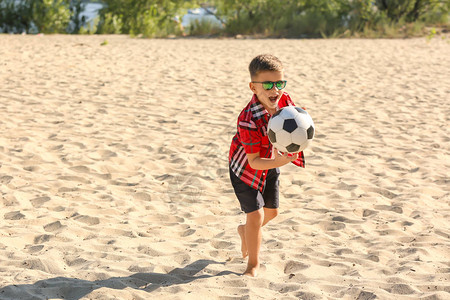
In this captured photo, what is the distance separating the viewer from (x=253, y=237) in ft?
10.9

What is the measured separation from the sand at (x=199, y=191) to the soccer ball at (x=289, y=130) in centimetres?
85

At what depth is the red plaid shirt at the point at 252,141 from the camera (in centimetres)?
312

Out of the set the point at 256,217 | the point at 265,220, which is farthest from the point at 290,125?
the point at 265,220

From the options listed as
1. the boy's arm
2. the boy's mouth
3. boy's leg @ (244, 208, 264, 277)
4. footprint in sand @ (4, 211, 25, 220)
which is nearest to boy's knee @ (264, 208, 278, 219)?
boy's leg @ (244, 208, 264, 277)

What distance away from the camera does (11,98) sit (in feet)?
26.8

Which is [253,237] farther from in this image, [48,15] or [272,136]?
[48,15]

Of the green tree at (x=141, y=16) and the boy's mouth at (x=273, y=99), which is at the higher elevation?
the green tree at (x=141, y=16)

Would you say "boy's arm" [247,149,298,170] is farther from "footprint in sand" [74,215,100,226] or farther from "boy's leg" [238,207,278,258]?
"footprint in sand" [74,215,100,226]

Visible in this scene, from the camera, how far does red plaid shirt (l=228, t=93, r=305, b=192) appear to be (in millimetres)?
3125

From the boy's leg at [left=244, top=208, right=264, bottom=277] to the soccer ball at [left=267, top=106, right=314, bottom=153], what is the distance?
1.53ft

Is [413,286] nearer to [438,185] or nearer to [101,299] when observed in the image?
[101,299]

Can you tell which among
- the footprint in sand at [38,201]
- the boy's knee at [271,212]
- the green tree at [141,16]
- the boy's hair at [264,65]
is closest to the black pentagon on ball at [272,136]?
the boy's hair at [264,65]

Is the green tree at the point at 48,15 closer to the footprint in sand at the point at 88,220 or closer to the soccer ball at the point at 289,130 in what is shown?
the footprint in sand at the point at 88,220

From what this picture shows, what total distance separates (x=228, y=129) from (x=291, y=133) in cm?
405
